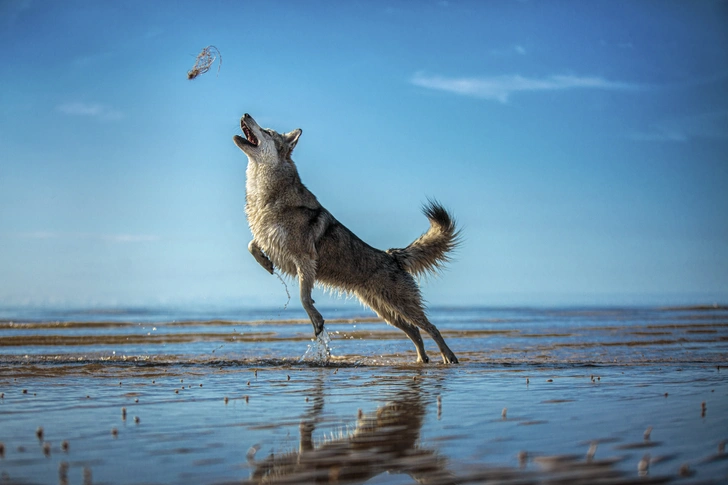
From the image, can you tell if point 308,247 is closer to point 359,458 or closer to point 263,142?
point 263,142

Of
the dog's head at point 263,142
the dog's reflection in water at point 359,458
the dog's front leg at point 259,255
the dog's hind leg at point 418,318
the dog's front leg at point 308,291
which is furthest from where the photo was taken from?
the dog's hind leg at point 418,318

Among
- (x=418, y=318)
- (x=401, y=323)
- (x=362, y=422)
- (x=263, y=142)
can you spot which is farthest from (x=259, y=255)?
(x=362, y=422)

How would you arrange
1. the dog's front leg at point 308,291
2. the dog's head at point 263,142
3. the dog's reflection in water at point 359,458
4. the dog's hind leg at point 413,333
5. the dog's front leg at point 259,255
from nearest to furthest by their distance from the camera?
1. the dog's reflection in water at point 359,458
2. the dog's front leg at point 308,291
3. the dog's head at point 263,142
4. the dog's front leg at point 259,255
5. the dog's hind leg at point 413,333

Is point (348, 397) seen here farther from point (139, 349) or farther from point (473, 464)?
point (139, 349)

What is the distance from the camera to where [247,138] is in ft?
34.1

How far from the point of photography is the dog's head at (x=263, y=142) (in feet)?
33.6

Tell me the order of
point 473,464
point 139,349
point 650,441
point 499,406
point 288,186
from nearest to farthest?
point 473,464
point 650,441
point 499,406
point 288,186
point 139,349

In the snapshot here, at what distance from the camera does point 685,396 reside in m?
6.23

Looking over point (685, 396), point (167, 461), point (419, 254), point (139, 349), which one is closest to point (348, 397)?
point (167, 461)

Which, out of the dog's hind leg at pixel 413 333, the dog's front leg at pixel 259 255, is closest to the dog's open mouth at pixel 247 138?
the dog's front leg at pixel 259 255

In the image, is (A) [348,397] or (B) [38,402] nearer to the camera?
(B) [38,402]

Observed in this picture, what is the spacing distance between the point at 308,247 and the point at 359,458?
21.3 feet

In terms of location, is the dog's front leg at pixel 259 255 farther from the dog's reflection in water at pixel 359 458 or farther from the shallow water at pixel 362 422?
the dog's reflection in water at pixel 359 458

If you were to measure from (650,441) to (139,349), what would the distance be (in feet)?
43.7
